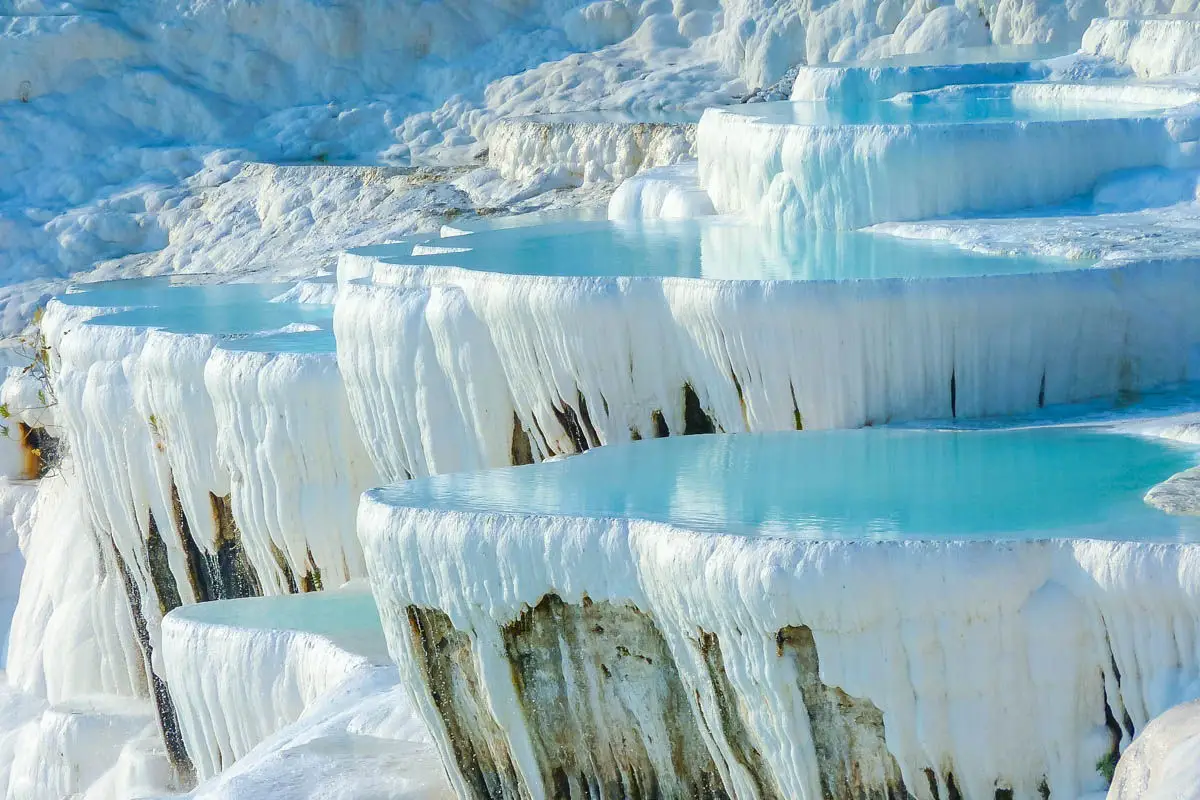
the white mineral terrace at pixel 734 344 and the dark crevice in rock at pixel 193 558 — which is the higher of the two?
the white mineral terrace at pixel 734 344

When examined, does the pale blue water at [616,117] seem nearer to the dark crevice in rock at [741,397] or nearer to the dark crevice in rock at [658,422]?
the dark crevice in rock at [658,422]

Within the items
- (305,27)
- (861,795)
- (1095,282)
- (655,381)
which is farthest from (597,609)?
(305,27)

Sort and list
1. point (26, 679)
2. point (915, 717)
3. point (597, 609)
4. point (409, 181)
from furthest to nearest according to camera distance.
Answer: point (409, 181)
point (26, 679)
point (597, 609)
point (915, 717)

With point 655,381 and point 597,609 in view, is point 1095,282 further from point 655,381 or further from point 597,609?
point 597,609

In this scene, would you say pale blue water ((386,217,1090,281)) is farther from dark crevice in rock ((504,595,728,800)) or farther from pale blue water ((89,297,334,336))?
dark crevice in rock ((504,595,728,800))

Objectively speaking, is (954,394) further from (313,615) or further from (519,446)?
(313,615)

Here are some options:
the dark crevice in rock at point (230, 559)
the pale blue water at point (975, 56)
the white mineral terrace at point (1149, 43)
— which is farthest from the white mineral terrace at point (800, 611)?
the pale blue water at point (975, 56)

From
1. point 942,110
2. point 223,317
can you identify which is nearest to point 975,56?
point 942,110
